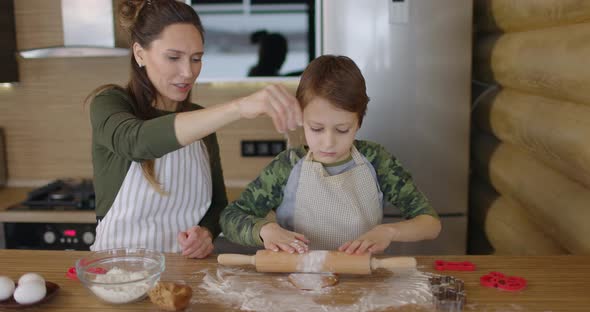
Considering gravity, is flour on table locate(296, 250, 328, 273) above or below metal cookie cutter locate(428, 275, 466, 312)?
above

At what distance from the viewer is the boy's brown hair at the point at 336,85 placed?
66.4 inches

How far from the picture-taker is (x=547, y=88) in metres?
2.16

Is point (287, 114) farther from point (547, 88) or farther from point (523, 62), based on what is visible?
point (523, 62)

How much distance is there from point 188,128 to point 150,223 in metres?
0.63

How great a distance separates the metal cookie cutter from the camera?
1268 mm

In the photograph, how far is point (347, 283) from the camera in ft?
4.66

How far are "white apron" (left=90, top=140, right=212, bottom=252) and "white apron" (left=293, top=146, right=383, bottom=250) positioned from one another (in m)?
0.40

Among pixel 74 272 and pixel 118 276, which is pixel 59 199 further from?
pixel 118 276

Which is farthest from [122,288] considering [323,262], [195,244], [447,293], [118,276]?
[447,293]

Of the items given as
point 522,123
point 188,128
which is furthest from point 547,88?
point 188,128

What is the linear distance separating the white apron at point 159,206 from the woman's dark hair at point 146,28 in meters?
0.05

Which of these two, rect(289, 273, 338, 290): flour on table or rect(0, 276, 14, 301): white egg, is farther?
rect(289, 273, 338, 290): flour on table

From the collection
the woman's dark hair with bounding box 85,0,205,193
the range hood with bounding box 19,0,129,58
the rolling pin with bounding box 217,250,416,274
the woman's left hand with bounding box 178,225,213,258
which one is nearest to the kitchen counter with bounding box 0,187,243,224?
the range hood with bounding box 19,0,129,58

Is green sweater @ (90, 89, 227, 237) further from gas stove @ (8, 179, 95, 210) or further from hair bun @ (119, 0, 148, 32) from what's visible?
gas stove @ (8, 179, 95, 210)
